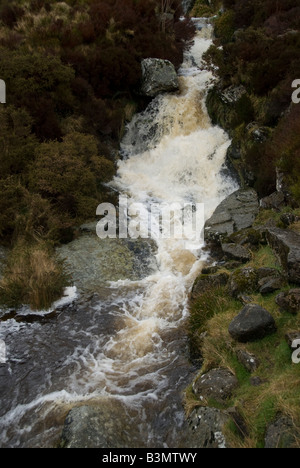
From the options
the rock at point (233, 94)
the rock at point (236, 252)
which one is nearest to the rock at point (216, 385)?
the rock at point (236, 252)

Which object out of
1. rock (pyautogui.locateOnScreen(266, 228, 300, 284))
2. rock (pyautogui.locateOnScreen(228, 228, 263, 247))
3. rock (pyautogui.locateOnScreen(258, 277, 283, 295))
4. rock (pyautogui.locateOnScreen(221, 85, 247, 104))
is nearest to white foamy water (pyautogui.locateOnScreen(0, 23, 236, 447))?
rock (pyautogui.locateOnScreen(228, 228, 263, 247))

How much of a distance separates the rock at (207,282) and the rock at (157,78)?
1118 cm

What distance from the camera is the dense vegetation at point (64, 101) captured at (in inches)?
386

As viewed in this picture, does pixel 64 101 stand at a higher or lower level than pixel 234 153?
higher

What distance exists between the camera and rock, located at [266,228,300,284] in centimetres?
570

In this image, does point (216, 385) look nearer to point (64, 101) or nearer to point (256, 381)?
point (256, 381)

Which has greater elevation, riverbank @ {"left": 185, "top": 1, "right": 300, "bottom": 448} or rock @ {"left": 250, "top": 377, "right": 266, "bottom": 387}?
riverbank @ {"left": 185, "top": 1, "right": 300, "bottom": 448}

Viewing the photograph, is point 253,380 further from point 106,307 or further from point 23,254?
point 23,254

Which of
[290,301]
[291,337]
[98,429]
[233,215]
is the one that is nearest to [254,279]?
[290,301]

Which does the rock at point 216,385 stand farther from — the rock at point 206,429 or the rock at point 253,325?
the rock at point 253,325

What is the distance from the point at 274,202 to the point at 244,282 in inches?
157

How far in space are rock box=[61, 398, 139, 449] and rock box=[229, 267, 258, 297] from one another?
3.00m

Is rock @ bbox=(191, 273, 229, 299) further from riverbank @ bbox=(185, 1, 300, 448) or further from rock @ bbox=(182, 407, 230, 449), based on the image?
rock @ bbox=(182, 407, 230, 449)

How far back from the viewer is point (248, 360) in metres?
5.06
